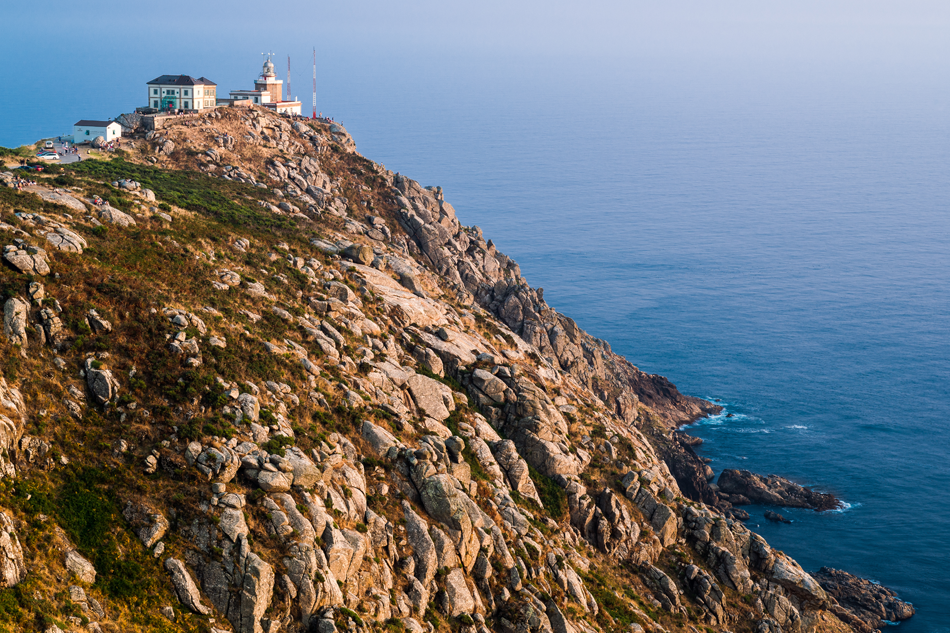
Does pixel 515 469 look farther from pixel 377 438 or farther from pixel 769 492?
pixel 769 492

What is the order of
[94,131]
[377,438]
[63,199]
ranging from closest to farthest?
[377,438], [63,199], [94,131]

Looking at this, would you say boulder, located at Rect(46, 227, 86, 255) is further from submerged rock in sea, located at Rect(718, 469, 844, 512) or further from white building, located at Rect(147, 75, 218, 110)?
submerged rock in sea, located at Rect(718, 469, 844, 512)

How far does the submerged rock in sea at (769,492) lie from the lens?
9981 centimetres

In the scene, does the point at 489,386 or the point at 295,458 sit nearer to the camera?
the point at 295,458

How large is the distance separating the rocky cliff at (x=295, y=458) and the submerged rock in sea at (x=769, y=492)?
24.4 m

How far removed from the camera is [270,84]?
12262 centimetres

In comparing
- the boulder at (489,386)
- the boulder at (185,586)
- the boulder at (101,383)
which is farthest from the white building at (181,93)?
the boulder at (185,586)

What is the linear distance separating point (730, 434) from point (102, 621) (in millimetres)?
103933

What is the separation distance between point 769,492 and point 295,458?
255 feet

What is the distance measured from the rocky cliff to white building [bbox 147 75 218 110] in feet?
98.2

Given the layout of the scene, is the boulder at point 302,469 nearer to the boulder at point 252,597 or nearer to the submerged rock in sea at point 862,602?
the boulder at point 252,597

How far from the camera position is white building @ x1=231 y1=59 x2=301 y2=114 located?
120812mm

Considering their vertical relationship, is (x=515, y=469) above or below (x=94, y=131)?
below

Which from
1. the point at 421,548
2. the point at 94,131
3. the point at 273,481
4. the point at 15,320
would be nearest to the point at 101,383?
the point at 15,320
